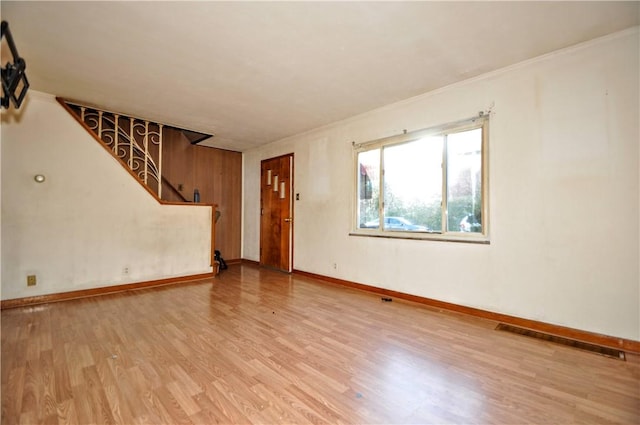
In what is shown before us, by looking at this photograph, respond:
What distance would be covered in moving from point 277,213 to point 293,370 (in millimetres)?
3989

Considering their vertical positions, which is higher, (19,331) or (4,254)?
(4,254)

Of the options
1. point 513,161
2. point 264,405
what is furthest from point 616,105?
point 264,405

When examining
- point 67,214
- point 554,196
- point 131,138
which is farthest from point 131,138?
point 554,196

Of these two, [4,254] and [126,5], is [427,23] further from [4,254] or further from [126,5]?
[4,254]

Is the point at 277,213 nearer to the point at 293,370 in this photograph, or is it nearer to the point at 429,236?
the point at 429,236

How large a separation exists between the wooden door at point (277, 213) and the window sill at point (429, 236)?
163cm

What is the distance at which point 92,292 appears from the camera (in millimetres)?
3883

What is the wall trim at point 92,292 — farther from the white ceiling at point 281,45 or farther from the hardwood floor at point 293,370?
the white ceiling at point 281,45

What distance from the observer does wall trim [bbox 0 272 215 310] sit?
3.39 metres

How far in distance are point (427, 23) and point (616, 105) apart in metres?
1.74

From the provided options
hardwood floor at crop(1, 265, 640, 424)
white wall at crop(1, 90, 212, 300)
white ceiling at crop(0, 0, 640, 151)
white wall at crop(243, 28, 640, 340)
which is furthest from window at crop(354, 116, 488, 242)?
white wall at crop(1, 90, 212, 300)

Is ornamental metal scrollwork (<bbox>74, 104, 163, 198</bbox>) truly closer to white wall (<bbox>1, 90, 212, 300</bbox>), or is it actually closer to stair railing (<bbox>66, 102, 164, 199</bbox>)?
stair railing (<bbox>66, 102, 164, 199</bbox>)

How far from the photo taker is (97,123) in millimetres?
4254

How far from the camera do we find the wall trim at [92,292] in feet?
11.1
